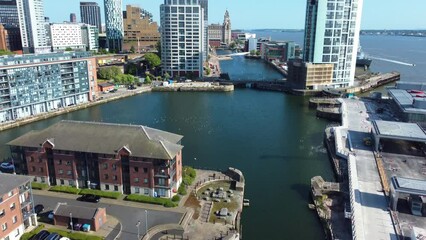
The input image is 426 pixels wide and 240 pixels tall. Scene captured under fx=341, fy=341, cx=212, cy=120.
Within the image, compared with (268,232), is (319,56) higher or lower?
higher

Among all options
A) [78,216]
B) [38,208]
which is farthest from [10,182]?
[78,216]

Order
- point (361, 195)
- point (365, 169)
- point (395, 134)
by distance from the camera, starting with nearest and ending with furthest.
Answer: point (361, 195), point (365, 169), point (395, 134)

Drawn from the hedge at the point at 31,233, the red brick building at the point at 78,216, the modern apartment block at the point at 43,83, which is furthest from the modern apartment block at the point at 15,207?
the modern apartment block at the point at 43,83

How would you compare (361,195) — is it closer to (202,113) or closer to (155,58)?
(202,113)

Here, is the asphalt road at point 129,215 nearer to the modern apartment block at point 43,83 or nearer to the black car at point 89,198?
the black car at point 89,198

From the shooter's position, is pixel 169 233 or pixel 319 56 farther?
pixel 319 56

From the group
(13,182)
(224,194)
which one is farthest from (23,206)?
(224,194)
